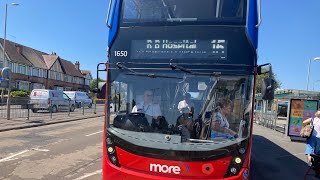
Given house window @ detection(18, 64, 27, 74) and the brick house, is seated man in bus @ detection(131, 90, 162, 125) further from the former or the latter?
house window @ detection(18, 64, 27, 74)

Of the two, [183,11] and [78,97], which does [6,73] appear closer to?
[183,11]

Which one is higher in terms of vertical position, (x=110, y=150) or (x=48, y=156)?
(x=110, y=150)

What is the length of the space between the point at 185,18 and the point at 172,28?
278mm

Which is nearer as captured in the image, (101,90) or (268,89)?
(268,89)

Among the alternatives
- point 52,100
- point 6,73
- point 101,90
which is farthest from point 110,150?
point 52,100

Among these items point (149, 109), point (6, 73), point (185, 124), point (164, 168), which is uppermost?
point (6, 73)

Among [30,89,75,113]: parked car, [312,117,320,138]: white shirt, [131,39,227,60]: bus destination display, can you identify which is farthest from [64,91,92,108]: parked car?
[131,39,227,60]: bus destination display

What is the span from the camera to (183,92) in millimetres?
5023

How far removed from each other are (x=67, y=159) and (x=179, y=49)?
17.7 ft

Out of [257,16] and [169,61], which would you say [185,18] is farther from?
[257,16]

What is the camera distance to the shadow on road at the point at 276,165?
27.6ft

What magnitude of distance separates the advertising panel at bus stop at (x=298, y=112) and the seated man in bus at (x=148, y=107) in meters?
13.7

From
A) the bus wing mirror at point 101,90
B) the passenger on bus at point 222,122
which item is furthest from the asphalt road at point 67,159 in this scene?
the passenger on bus at point 222,122

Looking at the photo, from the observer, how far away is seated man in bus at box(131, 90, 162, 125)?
16.5ft
